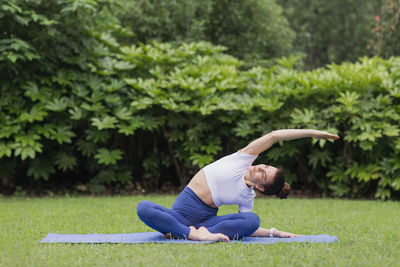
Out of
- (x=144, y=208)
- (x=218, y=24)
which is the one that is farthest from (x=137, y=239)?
(x=218, y=24)

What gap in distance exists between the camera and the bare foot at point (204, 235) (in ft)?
12.8

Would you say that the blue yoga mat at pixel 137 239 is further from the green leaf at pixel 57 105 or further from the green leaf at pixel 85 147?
the green leaf at pixel 85 147

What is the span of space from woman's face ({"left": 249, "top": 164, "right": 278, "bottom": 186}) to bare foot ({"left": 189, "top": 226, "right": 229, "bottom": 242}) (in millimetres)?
527

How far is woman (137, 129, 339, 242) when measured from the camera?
3945mm

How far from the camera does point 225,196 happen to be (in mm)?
4023

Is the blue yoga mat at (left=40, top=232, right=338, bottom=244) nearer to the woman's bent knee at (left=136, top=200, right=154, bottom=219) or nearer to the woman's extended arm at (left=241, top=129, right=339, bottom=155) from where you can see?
the woman's bent knee at (left=136, top=200, right=154, bottom=219)

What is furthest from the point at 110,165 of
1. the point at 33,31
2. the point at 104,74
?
the point at 33,31

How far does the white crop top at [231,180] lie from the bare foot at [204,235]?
269 millimetres

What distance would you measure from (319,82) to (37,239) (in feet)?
16.8

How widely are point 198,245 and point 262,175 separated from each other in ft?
2.55

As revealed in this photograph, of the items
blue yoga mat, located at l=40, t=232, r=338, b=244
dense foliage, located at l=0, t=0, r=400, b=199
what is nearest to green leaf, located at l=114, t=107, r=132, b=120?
dense foliage, located at l=0, t=0, r=400, b=199

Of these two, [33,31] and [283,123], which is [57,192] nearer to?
[33,31]

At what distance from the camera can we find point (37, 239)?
414 centimetres

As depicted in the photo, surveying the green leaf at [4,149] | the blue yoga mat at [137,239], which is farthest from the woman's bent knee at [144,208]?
the green leaf at [4,149]
